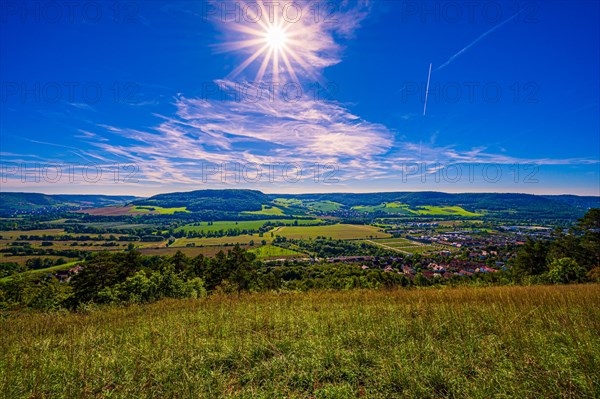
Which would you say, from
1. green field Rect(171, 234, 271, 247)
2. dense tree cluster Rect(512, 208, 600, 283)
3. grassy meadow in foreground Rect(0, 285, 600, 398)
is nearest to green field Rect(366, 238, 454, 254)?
dense tree cluster Rect(512, 208, 600, 283)

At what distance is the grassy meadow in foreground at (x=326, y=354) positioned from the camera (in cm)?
314

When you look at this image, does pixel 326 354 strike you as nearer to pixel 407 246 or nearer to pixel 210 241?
pixel 407 246

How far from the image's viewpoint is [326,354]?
3898 mm

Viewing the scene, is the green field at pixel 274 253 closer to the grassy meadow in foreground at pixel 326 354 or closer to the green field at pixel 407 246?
the green field at pixel 407 246

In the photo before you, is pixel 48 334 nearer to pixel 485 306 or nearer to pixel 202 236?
pixel 485 306

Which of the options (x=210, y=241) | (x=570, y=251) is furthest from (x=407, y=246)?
(x=210, y=241)

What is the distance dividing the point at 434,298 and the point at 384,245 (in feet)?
306

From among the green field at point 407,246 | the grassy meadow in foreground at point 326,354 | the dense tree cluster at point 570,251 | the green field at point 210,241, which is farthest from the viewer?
the green field at point 210,241

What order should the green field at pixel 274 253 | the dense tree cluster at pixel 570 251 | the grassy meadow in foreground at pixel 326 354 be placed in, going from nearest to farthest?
the grassy meadow in foreground at pixel 326 354 < the dense tree cluster at pixel 570 251 < the green field at pixel 274 253

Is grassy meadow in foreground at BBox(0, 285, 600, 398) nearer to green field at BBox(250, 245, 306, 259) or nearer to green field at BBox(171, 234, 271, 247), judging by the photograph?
green field at BBox(250, 245, 306, 259)

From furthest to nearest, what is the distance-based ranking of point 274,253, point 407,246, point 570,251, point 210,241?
point 210,241
point 407,246
point 274,253
point 570,251

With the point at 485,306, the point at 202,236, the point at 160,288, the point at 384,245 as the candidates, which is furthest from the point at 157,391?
the point at 202,236

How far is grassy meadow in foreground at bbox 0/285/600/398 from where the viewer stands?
314 centimetres

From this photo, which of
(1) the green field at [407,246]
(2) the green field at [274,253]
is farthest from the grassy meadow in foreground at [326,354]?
(1) the green field at [407,246]
